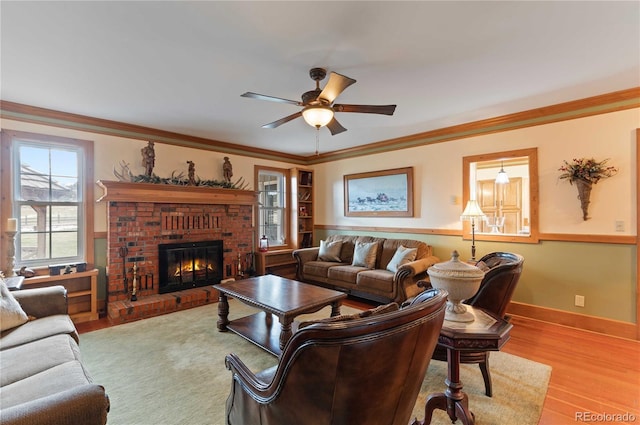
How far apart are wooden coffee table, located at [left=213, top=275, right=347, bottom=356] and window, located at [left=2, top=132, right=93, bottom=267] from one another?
7.16 ft

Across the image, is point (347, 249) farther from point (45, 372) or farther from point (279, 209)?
point (45, 372)

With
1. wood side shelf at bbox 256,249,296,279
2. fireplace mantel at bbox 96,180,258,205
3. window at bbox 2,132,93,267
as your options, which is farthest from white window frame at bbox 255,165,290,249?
window at bbox 2,132,93,267

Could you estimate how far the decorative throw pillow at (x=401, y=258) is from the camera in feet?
13.6

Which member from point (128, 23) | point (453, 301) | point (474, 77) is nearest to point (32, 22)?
point (128, 23)

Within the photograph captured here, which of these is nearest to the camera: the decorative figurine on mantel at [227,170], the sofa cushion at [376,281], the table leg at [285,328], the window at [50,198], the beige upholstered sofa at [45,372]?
the beige upholstered sofa at [45,372]

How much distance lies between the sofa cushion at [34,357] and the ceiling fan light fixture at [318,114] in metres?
2.31

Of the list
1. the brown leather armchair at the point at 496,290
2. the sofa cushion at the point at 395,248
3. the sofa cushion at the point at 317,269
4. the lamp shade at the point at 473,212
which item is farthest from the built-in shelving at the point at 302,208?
the brown leather armchair at the point at 496,290

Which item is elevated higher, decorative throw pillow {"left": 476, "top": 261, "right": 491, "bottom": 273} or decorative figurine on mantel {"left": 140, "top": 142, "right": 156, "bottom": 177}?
decorative figurine on mantel {"left": 140, "top": 142, "right": 156, "bottom": 177}

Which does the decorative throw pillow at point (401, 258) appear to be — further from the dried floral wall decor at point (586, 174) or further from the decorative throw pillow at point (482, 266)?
the dried floral wall decor at point (586, 174)

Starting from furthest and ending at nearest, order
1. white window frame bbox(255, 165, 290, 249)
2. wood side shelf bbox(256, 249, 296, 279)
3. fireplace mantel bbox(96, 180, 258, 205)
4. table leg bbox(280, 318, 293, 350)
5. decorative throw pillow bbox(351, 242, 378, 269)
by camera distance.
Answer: white window frame bbox(255, 165, 290, 249)
wood side shelf bbox(256, 249, 296, 279)
decorative throw pillow bbox(351, 242, 378, 269)
fireplace mantel bbox(96, 180, 258, 205)
table leg bbox(280, 318, 293, 350)

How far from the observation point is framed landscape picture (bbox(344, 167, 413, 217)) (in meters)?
4.85

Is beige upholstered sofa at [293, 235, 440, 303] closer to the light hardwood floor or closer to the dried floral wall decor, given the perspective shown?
the light hardwood floor

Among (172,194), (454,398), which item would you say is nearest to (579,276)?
(454,398)

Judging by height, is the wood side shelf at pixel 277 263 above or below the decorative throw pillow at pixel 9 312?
below
